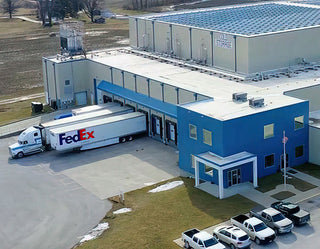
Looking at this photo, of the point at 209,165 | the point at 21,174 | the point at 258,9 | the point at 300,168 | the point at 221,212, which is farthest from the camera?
the point at 258,9

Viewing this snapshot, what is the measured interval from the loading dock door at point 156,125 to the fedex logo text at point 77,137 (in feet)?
24.4

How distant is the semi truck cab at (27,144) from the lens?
216ft

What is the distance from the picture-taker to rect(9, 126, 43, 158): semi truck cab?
65.9 m

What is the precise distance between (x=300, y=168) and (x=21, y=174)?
27576mm

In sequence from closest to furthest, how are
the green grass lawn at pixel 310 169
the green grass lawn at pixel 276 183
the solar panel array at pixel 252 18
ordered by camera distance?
1. the green grass lawn at pixel 276 183
2. the green grass lawn at pixel 310 169
3. the solar panel array at pixel 252 18

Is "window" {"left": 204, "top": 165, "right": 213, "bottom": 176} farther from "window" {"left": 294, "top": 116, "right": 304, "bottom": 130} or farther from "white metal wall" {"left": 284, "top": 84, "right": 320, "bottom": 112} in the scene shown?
"white metal wall" {"left": 284, "top": 84, "right": 320, "bottom": 112}

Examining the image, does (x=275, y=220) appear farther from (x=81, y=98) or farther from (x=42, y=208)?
(x=81, y=98)

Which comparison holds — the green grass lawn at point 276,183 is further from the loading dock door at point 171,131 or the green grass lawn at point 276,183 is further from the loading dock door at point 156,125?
the loading dock door at point 156,125

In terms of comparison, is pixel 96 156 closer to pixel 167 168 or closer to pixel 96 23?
pixel 167 168

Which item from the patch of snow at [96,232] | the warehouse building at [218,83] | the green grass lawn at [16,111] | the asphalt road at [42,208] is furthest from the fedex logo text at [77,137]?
the patch of snow at [96,232]

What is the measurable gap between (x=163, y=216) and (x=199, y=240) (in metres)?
7.33

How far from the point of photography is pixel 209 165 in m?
52.8

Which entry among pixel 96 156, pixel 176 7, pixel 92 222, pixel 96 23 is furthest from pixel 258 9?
pixel 176 7

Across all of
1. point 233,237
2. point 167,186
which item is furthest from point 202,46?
point 233,237
